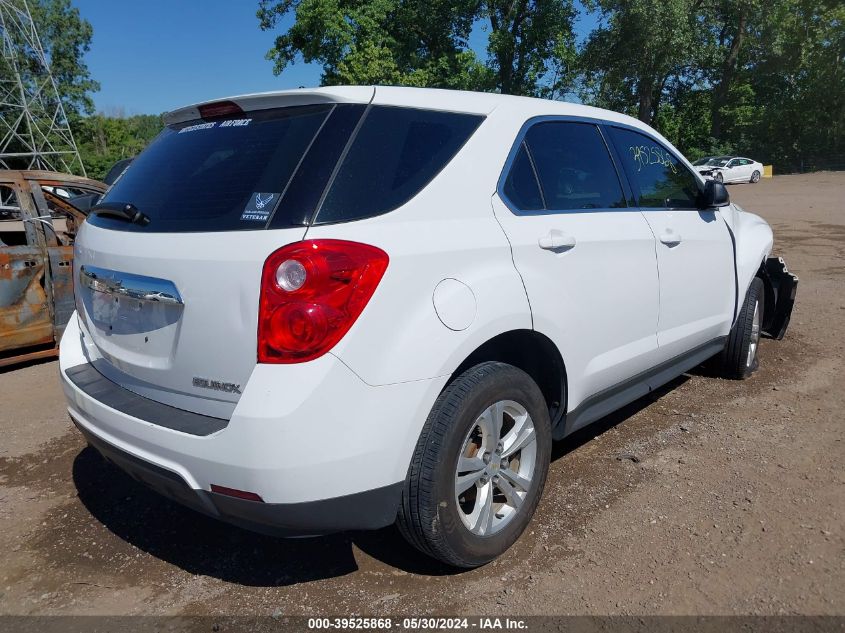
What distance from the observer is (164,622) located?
2295mm

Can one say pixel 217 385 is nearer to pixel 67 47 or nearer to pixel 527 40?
pixel 527 40

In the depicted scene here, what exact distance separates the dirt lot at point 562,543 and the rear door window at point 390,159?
1.48 meters

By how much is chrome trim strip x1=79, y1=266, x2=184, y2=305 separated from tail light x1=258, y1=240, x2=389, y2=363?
40 centimetres

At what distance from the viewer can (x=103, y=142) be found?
53938mm

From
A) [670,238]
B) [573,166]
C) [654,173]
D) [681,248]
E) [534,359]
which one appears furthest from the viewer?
[654,173]

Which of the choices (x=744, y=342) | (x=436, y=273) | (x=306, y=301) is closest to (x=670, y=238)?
(x=744, y=342)

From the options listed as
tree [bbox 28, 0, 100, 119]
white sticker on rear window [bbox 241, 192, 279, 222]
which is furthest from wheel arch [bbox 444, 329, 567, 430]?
tree [bbox 28, 0, 100, 119]

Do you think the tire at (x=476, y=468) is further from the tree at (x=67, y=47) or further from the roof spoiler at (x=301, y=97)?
the tree at (x=67, y=47)

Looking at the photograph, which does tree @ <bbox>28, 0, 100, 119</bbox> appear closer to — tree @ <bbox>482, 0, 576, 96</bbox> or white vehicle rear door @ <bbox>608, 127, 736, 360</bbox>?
tree @ <bbox>482, 0, 576, 96</bbox>

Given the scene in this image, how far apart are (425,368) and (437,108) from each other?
107 centimetres

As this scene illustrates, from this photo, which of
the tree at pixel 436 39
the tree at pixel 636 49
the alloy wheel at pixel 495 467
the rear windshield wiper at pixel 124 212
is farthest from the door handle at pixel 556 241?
the tree at pixel 636 49

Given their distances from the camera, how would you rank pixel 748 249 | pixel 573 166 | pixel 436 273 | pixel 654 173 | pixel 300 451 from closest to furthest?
pixel 300 451, pixel 436 273, pixel 573 166, pixel 654 173, pixel 748 249

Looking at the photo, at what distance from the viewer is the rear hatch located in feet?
6.59

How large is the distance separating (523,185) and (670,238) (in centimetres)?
122
